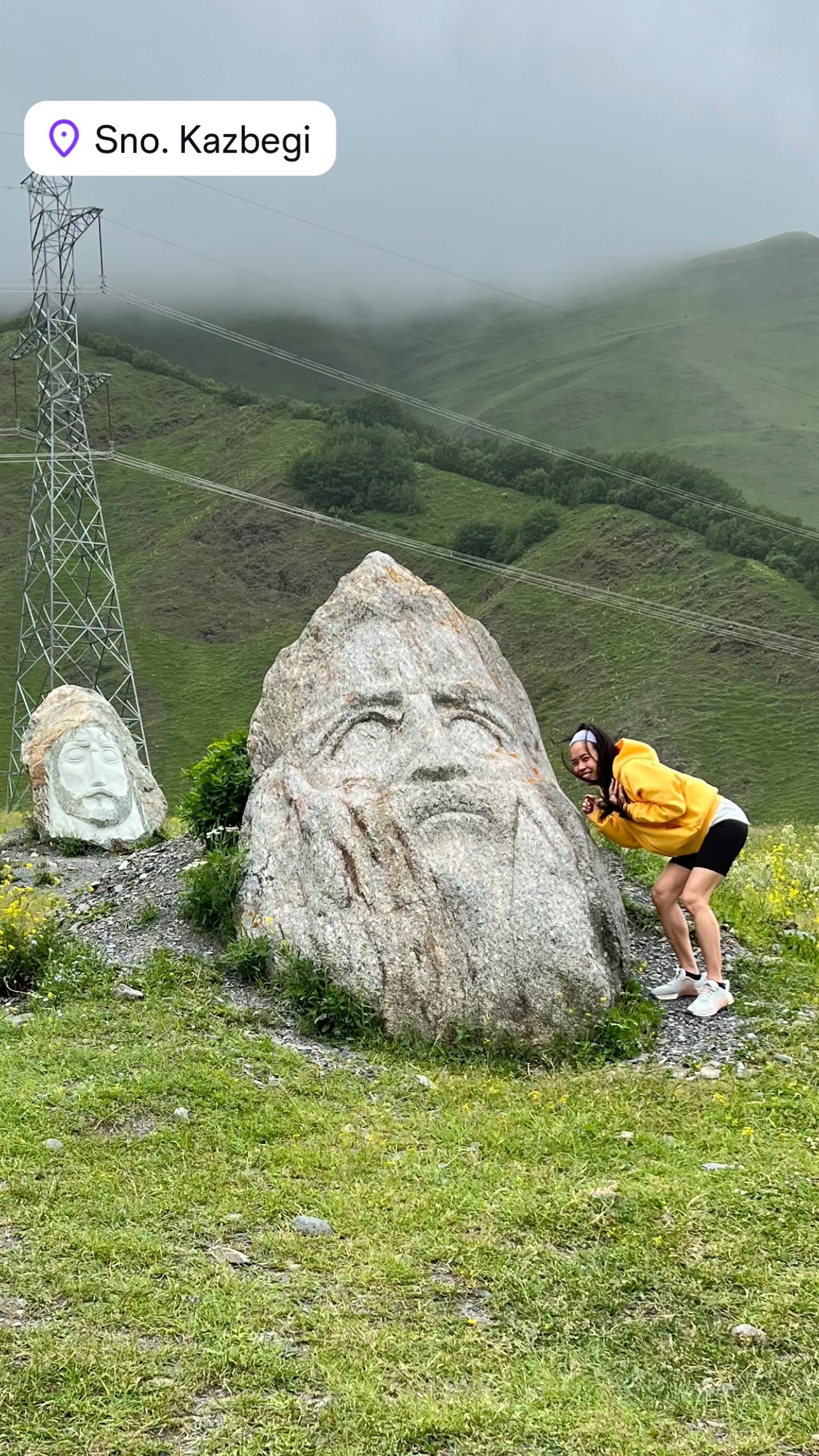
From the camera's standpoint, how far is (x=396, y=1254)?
21.7ft

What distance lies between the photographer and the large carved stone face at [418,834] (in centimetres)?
1009

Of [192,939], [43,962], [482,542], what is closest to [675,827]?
[192,939]

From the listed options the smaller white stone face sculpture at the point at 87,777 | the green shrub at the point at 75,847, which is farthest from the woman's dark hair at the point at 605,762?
the smaller white stone face sculpture at the point at 87,777

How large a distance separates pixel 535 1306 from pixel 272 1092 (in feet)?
10.2

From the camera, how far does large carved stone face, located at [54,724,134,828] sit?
67.5ft

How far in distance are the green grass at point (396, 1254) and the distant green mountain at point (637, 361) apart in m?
75.0

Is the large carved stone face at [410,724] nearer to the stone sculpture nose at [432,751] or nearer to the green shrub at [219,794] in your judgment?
the stone sculpture nose at [432,751]

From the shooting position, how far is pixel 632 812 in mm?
10438

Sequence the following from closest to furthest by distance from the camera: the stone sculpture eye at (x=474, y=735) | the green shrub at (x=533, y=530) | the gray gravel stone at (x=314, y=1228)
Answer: the gray gravel stone at (x=314, y=1228)
the stone sculpture eye at (x=474, y=735)
the green shrub at (x=533, y=530)

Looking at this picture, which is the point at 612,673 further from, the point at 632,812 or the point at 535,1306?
the point at 535,1306

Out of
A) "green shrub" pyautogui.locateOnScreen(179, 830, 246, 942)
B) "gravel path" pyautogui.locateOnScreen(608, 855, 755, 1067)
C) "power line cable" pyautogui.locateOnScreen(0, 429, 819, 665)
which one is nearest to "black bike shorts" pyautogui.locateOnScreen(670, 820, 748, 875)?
"gravel path" pyautogui.locateOnScreen(608, 855, 755, 1067)

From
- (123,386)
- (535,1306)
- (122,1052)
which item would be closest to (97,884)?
(122,1052)

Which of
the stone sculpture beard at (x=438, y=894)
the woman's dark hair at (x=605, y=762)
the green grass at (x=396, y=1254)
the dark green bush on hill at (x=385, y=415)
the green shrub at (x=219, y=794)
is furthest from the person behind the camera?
the dark green bush on hill at (x=385, y=415)

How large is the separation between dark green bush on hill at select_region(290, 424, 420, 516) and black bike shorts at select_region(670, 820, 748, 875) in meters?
65.8
